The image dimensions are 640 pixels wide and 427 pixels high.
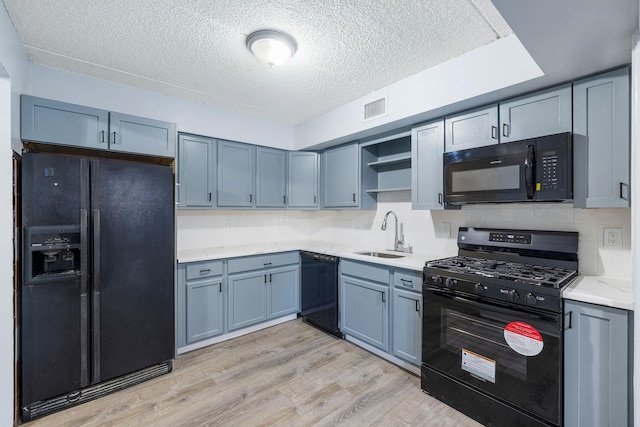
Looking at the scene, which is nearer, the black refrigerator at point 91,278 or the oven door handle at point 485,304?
the oven door handle at point 485,304

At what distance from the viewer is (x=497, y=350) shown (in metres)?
1.77

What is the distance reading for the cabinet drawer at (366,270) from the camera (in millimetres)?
2545

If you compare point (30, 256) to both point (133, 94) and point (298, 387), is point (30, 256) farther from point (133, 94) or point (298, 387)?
point (298, 387)

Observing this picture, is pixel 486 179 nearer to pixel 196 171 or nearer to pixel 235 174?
pixel 235 174

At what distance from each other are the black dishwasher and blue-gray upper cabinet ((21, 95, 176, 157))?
1785 millimetres

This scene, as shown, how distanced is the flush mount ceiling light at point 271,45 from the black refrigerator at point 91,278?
1177 millimetres

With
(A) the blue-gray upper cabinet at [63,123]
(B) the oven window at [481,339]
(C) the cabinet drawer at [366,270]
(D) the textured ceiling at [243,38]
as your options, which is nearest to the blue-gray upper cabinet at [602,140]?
(D) the textured ceiling at [243,38]

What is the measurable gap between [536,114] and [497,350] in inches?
59.9

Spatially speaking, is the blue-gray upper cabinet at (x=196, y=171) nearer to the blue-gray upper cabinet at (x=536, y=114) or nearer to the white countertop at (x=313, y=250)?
the white countertop at (x=313, y=250)

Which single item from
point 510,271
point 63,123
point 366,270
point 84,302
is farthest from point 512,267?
point 63,123

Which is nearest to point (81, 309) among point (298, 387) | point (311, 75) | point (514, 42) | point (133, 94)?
point (298, 387)

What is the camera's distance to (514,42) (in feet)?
5.88

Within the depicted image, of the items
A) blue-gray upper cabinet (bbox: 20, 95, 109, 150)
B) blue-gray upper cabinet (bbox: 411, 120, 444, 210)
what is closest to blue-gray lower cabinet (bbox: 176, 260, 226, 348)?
blue-gray upper cabinet (bbox: 20, 95, 109, 150)

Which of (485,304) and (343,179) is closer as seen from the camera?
(485,304)
